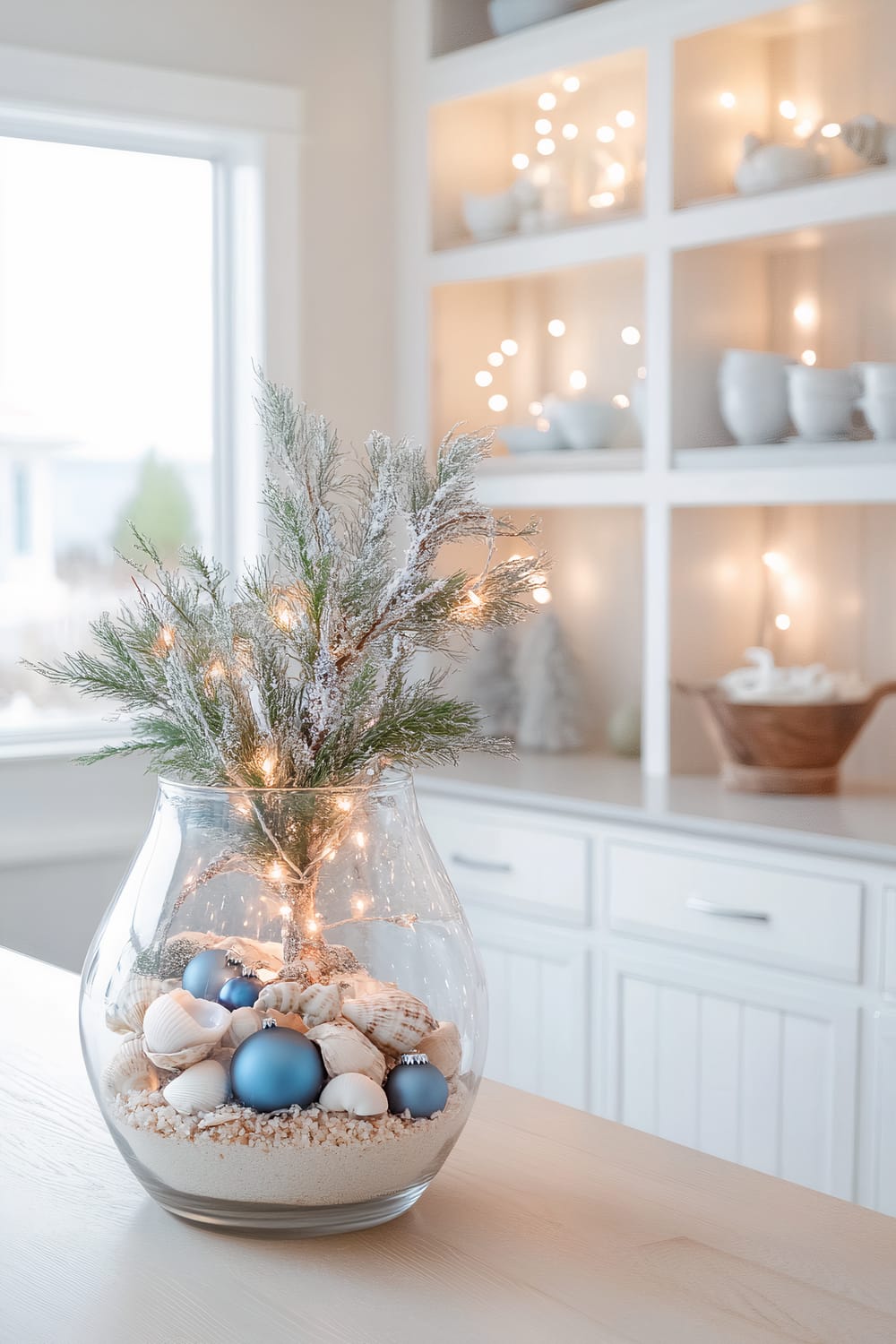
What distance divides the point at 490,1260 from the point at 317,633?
0.35 meters

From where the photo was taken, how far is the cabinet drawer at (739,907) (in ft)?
7.18

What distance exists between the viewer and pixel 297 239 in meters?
3.22

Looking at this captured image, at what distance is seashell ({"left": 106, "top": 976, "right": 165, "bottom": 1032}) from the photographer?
32.6 inches

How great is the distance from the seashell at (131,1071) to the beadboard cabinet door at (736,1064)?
1.55 m

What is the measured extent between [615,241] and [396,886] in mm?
2256

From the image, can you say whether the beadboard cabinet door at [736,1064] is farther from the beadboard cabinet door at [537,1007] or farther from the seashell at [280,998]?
the seashell at [280,998]

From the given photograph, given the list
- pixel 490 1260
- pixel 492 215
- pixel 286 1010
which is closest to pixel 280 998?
pixel 286 1010

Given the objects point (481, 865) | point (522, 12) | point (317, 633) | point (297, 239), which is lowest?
point (481, 865)

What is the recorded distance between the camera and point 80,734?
308cm

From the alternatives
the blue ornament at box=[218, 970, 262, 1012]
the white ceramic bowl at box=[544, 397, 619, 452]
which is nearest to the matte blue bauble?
the blue ornament at box=[218, 970, 262, 1012]

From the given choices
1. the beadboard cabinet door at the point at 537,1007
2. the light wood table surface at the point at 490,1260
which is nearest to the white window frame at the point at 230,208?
the beadboard cabinet door at the point at 537,1007

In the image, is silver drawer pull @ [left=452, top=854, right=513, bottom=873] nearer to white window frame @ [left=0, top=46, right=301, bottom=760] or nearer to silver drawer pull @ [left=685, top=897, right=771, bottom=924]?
silver drawer pull @ [left=685, top=897, right=771, bottom=924]

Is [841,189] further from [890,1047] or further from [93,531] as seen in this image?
[93,531]

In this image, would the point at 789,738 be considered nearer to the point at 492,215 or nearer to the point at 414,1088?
the point at 492,215
